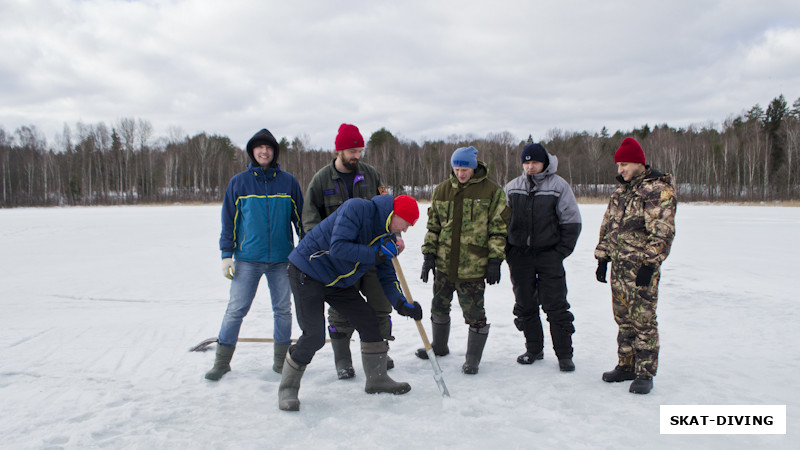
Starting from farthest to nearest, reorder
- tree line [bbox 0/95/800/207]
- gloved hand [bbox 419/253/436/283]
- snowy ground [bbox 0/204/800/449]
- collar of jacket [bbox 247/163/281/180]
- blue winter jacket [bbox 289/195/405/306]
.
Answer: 1. tree line [bbox 0/95/800/207]
2. gloved hand [bbox 419/253/436/283]
3. collar of jacket [bbox 247/163/281/180]
4. blue winter jacket [bbox 289/195/405/306]
5. snowy ground [bbox 0/204/800/449]

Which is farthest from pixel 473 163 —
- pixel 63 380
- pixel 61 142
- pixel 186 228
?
pixel 61 142

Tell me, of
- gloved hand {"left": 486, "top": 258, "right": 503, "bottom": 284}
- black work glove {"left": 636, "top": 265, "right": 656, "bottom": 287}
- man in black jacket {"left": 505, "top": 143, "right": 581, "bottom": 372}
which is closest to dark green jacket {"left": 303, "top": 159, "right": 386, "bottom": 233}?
gloved hand {"left": 486, "top": 258, "right": 503, "bottom": 284}

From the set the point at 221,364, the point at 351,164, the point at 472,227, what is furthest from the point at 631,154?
the point at 221,364

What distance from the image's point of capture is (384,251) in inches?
116

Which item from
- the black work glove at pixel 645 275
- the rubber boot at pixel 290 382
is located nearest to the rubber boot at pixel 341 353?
the rubber boot at pixel 290 382

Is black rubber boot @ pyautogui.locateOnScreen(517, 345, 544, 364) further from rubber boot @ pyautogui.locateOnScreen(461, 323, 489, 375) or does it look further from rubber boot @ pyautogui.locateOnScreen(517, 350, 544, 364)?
rubber boot @ pyautogui.locateOnScreen(461, 323, 489, 375)

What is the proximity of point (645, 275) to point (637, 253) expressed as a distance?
0.18 meters

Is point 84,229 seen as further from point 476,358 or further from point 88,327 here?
Result: point 476,358

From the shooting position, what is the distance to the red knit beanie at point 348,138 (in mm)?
3475

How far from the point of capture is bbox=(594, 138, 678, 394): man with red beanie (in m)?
3.17

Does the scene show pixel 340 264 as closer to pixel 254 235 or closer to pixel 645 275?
pixel 254 235

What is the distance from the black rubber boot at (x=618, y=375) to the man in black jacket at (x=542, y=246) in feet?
0.97

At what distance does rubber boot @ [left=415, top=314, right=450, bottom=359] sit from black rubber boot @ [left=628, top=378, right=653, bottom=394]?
1449 mm

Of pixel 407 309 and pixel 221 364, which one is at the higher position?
pixel 407 309
